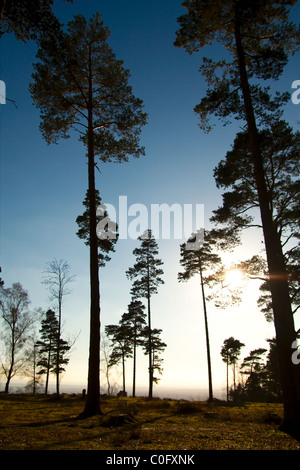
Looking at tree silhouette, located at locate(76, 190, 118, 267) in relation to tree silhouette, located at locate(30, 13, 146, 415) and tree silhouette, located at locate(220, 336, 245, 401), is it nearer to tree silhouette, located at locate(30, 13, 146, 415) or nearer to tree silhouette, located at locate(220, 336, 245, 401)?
tree silhouette, located at locate(30, 13, 146, 415)

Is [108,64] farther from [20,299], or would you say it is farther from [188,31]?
[20,299]

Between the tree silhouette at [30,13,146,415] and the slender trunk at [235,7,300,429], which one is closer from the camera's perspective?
the slender trunk at [235,7,300,429]

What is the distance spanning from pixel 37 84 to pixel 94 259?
9092 mm

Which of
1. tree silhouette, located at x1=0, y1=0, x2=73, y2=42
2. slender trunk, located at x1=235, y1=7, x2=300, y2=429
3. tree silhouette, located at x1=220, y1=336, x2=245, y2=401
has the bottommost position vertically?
tree silhouette, located at x1=220, y1=336, x2=245, y2=401

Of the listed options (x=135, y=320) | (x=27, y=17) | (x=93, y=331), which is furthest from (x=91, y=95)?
(x=135, y=320)

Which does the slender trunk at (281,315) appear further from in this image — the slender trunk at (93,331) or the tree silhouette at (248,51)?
the slender trunk at (93,331)

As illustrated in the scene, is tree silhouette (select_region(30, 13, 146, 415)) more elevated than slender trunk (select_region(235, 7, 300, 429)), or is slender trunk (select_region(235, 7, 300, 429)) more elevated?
tree silhouette (select_region(30, 13, 146, 415))

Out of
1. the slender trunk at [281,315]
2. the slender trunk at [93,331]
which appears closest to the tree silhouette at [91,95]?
the slender trunk at [93,331]

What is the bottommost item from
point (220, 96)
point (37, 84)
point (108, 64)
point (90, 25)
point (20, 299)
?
point (20, 299)

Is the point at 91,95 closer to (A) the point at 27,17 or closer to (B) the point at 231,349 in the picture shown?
(A) the point at 27,17

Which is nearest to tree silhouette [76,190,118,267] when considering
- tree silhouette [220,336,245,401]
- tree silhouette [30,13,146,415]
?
tree silhouette [30,13,146,415]
